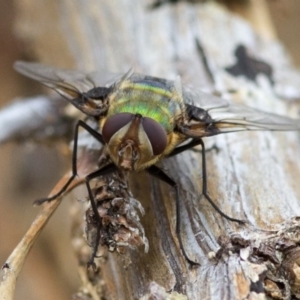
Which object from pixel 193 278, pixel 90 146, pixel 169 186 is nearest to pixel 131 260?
pixel 193 278

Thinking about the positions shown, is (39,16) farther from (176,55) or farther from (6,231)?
(6,231)

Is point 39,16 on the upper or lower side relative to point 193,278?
upper

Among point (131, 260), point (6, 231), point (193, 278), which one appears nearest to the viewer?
point (193, 278)

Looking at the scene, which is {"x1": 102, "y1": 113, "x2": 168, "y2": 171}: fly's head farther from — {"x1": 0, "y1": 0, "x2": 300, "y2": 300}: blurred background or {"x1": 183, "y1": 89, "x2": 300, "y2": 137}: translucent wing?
{"x1": 0, "y1": 0, "x2": 300, "y2": 300}: blurred background

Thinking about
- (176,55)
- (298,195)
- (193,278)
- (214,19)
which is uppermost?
(214,19)

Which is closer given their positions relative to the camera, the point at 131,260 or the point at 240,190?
the point at 131,260

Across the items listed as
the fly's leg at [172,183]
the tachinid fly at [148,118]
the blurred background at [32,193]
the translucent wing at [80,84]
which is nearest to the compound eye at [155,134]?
the tachinid fly at [148,118]
